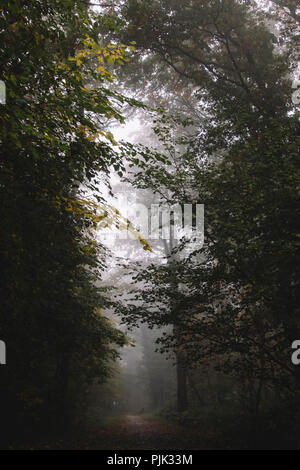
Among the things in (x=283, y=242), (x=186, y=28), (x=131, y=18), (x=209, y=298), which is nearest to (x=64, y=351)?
(x=209, y=298)

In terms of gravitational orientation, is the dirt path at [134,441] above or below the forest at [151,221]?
below

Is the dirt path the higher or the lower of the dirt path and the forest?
the lower

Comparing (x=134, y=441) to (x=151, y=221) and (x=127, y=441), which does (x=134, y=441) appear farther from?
(x=151, y=221)

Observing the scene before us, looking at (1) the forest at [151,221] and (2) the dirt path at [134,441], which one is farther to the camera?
(2) the dirt path at [134,441]

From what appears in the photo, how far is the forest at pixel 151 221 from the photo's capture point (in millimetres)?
3377

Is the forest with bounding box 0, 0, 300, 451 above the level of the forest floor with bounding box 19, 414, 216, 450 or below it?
above

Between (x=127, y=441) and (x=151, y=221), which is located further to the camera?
(x=151, y=221)

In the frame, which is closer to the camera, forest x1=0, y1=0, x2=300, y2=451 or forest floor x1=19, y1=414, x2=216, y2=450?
forest x1=0, y1=0, x2=300, y2=451

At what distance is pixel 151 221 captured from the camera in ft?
39.4

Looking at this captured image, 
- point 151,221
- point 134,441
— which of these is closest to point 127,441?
point 134,441

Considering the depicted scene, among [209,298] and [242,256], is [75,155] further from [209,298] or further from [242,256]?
[209,298]

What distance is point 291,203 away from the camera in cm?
436

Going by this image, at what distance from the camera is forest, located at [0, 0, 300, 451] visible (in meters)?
3.38

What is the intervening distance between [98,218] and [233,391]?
13.3 meters
